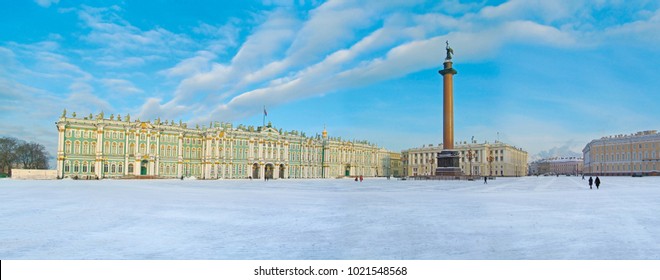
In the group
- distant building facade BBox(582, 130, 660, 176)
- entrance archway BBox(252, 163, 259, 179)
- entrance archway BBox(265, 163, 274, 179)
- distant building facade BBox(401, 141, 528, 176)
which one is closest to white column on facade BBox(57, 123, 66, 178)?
entrance archway BBox(252, 163, 259, 179)

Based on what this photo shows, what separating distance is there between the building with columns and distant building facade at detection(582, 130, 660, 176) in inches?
2743

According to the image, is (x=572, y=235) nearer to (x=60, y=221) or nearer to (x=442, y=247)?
(x=442, y=247)

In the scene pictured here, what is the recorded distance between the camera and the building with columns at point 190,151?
75.6 metres

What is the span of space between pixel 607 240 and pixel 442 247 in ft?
14.3

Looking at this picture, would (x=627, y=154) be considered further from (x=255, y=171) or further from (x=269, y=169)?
(x=255, y=171)

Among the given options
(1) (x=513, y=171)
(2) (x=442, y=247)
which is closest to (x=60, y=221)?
(2) (x=442, y=247)

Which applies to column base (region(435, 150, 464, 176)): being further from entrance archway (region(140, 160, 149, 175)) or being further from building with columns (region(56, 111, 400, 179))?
entrance archway (region(140, 160, 149, 175))

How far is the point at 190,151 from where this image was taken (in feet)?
294

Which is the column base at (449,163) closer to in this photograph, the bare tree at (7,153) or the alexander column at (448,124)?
the alexander column at (448,124)

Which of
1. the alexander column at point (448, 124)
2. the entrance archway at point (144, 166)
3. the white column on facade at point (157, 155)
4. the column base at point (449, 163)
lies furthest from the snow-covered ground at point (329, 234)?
the white column on facade at point (157, 155)

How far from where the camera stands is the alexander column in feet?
227

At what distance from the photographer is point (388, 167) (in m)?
143

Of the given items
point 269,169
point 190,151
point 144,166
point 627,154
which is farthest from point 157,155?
point 627,154

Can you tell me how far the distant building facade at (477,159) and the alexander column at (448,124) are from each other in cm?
5805
